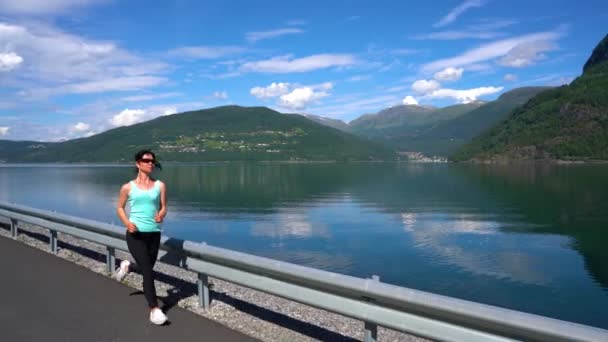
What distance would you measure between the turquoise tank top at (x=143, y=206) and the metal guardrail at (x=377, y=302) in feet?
2.87

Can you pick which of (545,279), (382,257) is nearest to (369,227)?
(382,257)

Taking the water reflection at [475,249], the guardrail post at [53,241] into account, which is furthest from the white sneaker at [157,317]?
the water reflection at [475,249]

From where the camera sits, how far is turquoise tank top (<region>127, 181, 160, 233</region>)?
22.8 ft

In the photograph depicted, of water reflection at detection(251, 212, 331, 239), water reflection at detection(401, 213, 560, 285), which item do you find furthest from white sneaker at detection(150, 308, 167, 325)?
water reflection at detection(251, 212, 331, 239)

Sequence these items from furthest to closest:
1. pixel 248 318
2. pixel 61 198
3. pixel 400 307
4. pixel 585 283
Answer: pixel 61 198, pixel 585 283, pixel 248 318, pixel 400 307

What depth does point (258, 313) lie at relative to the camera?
740cm

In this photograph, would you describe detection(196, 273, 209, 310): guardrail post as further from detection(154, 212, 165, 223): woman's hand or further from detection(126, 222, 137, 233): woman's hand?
detection(126, 222, 137, 233): woman's hand

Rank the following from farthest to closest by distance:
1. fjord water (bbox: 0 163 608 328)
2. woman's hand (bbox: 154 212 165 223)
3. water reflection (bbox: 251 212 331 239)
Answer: water reflection (bbox: 251 212 331 239) → fjord water (bbox: 0 163 608 328) → woman's hand (bbox: 154 212 165 223)

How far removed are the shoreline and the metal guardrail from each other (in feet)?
1.71

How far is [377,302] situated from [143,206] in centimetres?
348

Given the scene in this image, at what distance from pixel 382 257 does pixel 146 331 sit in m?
13.8

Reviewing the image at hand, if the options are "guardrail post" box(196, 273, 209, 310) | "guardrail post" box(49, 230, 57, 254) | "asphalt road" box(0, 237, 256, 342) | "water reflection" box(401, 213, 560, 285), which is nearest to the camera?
"asphalt road" box(0, 237, 256, 342)

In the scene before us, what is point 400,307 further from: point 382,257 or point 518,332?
point 382,257

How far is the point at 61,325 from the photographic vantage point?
658 cm
